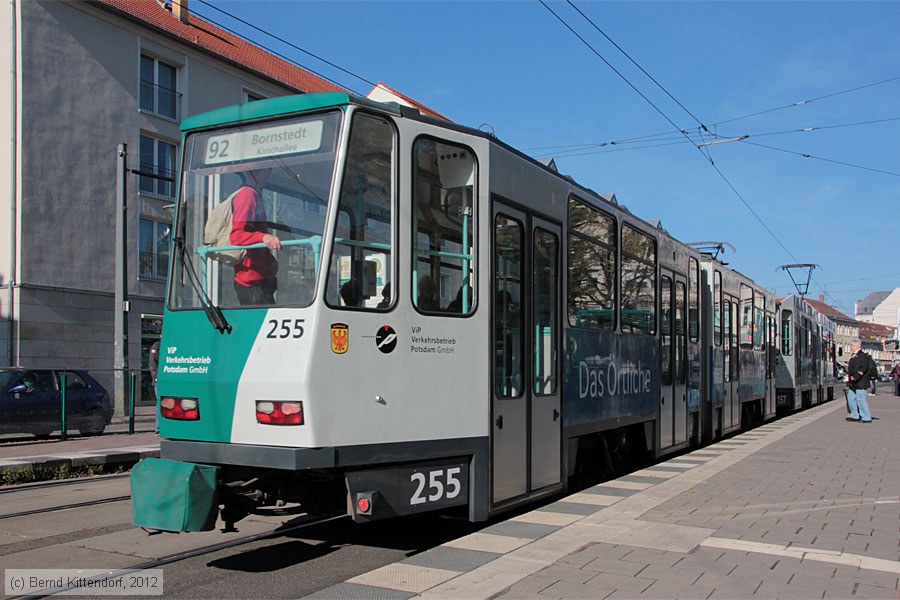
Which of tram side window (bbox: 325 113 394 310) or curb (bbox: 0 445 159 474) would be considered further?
curb (bbox: 0 445 159 474)

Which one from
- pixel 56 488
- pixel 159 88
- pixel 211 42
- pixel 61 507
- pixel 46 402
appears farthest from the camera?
pixel 211 42

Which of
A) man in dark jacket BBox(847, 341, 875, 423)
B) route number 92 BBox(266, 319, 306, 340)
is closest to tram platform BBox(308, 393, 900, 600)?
route number 92 BBox(266, 319, 306, 340)

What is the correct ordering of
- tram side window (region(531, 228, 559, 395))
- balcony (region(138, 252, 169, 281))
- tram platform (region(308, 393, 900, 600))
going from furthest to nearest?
balcony (region(138, 252, 169, 281))
tram side window (region(531, 228, 559, 395))
tram platform (region(308, 393, 900, 600))

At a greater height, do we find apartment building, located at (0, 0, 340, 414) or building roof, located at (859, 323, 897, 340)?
apartment building, located at (0, 0, 340, 414)

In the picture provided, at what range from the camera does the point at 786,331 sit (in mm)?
22500

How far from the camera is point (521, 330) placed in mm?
7008

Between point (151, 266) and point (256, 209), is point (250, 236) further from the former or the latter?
point (151, 266)

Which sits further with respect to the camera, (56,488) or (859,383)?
(859,383)

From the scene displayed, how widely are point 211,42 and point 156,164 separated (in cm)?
578

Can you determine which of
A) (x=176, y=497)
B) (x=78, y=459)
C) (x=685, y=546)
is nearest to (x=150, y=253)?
(x=78, y=459)

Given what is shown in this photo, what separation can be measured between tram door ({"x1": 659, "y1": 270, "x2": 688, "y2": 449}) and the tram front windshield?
6.99 metres

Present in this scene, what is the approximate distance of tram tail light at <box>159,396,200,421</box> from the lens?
566 centimetres

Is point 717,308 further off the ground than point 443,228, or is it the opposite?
point 443,228

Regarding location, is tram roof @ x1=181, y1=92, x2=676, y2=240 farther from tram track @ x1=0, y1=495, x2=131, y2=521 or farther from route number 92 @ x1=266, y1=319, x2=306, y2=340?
tram track @ x1=0, y1=495, x2=131, y2=521
